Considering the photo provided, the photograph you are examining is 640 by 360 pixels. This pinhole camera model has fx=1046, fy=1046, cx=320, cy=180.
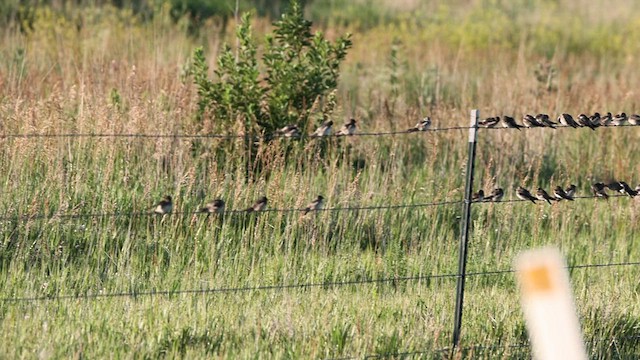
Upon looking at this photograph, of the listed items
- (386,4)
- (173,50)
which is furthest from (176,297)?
(386,4)

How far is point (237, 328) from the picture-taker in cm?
603

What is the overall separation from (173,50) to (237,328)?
730 cm

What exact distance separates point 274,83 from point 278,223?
1.96m

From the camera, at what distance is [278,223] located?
7.58 metres

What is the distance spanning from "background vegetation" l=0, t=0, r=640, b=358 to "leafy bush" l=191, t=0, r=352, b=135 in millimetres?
236

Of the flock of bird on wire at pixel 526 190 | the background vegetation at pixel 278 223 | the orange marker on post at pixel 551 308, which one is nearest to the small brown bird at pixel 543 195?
the flock of bird on wire at pixel 526 190

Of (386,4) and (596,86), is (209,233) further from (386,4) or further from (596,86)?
(386,4)

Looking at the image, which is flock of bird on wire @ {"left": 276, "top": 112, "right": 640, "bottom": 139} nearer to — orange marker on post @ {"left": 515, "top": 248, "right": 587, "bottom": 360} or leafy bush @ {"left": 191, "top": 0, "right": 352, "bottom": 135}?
leafy bush @ {"left": 191, "top": 0, "right": 352, "bottom": 135}

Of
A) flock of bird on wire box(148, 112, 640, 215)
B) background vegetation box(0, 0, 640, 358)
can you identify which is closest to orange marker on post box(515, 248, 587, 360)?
background vegetation box(0, 0, 640, 358)

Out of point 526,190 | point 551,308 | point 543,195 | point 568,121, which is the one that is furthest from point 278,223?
point 551,308

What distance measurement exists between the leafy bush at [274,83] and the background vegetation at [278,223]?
0.78 ft

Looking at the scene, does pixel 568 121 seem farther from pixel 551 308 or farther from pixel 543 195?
pixel 551 308

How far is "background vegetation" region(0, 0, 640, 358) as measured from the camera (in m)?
6.09

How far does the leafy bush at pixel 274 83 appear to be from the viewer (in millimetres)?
9008
